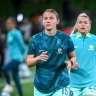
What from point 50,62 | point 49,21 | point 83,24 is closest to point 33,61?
point 50,62

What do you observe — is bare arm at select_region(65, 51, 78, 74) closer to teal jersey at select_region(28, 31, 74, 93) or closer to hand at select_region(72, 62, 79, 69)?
hand at select_region(72, 62, 79, 69)

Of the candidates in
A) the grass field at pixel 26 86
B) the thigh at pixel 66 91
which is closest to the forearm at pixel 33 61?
the thigh at pixel 66 91

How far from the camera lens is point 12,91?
1594 centimetres

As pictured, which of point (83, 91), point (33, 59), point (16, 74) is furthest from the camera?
point (16, 74)

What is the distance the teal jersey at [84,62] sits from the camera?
9906mm

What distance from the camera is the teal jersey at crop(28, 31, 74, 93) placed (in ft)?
29.6

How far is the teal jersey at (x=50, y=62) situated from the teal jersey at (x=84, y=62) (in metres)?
0.80

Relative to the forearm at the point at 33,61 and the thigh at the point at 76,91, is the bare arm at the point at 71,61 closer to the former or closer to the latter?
the forearm at the point at 33,61

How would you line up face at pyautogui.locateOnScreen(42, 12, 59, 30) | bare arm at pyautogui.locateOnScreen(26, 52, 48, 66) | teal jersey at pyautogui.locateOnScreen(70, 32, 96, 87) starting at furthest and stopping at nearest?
teal jersey at pyautogui.locateOnScreen(70, 32, 96, 87)
face at pyautogui.locateOnScreen(42, 12, 59, 30)
bare arm at pyautogui.locateOnScreen(26, 52, 48, 66)

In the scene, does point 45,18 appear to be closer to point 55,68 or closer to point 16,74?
point 55,68

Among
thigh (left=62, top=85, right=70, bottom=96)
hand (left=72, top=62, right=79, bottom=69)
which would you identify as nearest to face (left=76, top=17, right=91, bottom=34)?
hand (left=72, top=62, right=79, bottom=69)

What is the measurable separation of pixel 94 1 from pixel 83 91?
22.2 m

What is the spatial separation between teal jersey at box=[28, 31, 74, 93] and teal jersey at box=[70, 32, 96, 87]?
80 cm

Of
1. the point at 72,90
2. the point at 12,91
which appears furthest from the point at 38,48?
the point at 12,91
